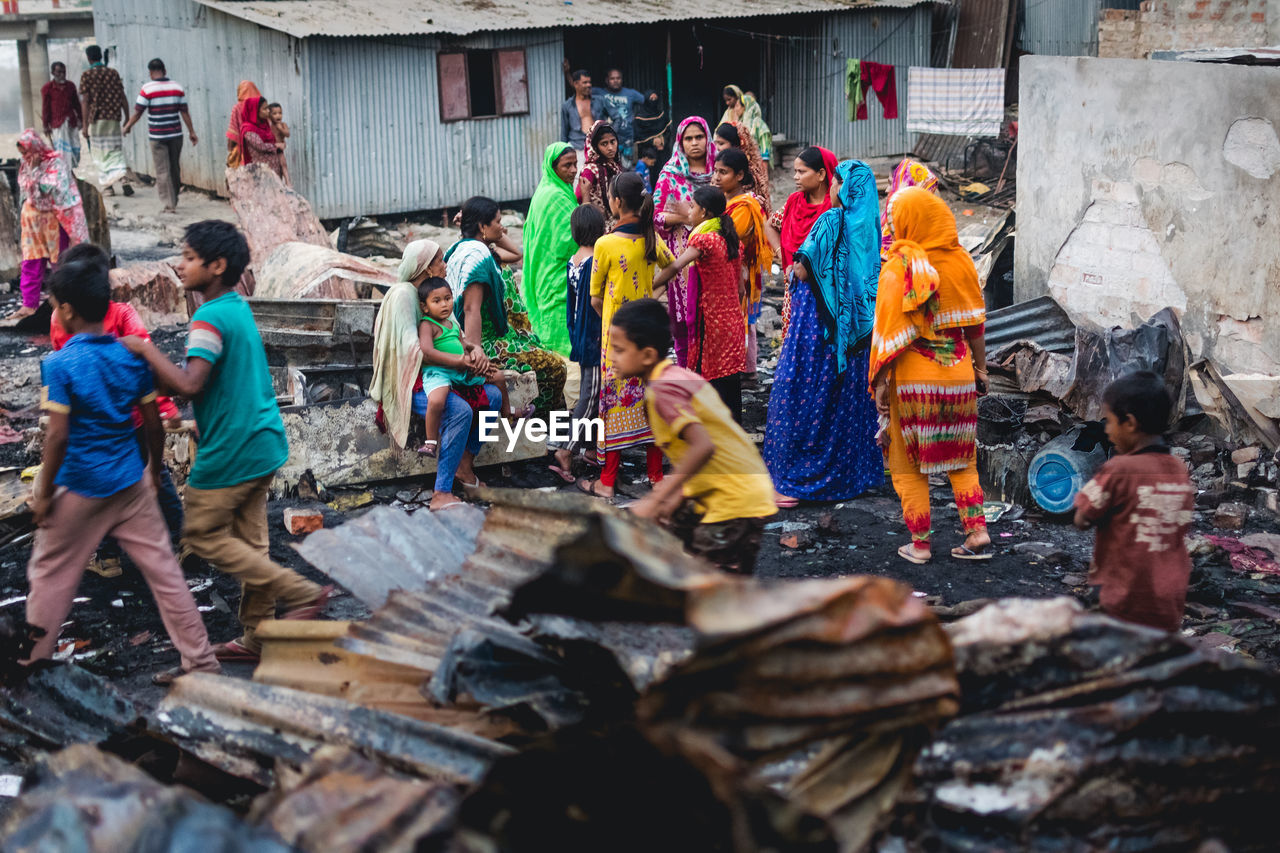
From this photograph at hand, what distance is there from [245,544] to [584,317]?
279 centimetres

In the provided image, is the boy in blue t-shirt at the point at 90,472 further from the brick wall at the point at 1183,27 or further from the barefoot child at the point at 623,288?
the brick wall at the point at 1183,27

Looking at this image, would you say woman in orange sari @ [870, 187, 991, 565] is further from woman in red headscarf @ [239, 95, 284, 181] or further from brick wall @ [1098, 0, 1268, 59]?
woman in red headscarf @ [239, 95, 284, 181]

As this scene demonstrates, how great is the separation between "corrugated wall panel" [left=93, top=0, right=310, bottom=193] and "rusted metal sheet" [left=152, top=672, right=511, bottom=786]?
12.2m

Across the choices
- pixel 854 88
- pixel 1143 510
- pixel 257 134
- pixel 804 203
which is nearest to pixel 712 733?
pixel 1143 510

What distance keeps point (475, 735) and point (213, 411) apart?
1823 millimetres


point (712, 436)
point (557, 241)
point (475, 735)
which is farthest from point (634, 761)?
point (557, 241)

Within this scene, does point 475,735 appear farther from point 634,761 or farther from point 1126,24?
point 1126,24

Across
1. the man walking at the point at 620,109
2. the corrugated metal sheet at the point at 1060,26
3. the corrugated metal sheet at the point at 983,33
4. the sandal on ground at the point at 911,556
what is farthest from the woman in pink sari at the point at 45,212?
the corrugated metal sheet at the point at 1060,26

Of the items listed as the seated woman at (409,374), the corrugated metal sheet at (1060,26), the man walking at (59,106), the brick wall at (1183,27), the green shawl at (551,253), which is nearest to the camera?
the seated woman at (409,374)

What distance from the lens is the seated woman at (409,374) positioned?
225 inches

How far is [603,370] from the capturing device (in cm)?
636

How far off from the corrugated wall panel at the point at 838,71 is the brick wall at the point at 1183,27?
14.6 feet

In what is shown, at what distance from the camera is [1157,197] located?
7574mm

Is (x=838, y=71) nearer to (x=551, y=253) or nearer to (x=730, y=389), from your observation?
(x=551, y=253)
